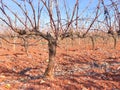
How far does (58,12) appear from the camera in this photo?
7.19 m

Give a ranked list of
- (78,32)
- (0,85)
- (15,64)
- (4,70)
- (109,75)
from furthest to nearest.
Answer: (15,64)
(4,70)
(109,75)
(78,32)
(0,85)

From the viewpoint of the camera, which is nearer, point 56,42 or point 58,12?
point 58,12

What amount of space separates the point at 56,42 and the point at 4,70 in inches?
160

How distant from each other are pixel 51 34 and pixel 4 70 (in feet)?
13.3

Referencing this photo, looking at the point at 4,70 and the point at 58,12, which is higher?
the point at 58,12

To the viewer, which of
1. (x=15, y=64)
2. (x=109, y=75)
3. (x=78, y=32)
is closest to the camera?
(x=78, y=32)

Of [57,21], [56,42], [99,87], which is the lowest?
[99,87]

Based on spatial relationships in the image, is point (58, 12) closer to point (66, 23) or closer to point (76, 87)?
point (66, 23)

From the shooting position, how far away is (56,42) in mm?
7855

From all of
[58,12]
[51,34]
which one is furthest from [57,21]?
[51,34]

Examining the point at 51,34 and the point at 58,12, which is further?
the point at 51,34

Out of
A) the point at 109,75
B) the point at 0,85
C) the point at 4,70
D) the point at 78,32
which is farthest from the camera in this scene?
the point at 4,70

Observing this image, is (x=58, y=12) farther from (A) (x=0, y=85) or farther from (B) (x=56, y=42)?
(A) (x=0, y=85)

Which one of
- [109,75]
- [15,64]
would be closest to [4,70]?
[15,64]
